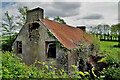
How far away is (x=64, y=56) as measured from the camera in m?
7.50

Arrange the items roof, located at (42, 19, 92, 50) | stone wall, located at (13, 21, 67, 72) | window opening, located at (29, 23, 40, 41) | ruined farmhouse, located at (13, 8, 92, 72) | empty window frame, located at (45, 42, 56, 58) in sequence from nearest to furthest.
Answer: ruined farmhouse, located at (13, 8, 92, 72)
stone wall, located at (13, 21, 67, 72)
roof, located at (42, 19, 92, 50)
empty window frame, located at (45, 42, 56, 58)
window opening, located at (29, 23, 40, 41)

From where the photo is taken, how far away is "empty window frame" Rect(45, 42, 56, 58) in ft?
27.7

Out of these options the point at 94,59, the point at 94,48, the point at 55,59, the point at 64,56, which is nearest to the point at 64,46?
the point at 64,56

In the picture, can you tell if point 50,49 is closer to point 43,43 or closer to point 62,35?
point 43,43

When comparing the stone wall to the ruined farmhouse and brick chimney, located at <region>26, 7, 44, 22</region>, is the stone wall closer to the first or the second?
the ruined farmhouse

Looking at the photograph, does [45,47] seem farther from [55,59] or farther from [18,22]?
[18,22]

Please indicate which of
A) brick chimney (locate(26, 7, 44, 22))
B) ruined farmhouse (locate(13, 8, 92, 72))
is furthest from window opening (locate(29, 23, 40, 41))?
brick chimney (locate(26, 7, 44, 22))

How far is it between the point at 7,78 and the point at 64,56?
5448mm

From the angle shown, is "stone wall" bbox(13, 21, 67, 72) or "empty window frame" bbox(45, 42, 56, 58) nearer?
"stone wall" bbox(13, 21, 67, 72)

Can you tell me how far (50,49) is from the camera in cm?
861

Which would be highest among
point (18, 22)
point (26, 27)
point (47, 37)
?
point (18, 22)

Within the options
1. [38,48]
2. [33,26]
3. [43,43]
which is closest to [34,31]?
[33,26]

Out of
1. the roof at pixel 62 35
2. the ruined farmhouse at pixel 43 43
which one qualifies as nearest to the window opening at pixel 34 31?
the ruined farmhouse at pixel 43 43

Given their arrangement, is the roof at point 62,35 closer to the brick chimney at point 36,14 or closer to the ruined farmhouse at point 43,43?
the ruined farmhouse at point 43,43
